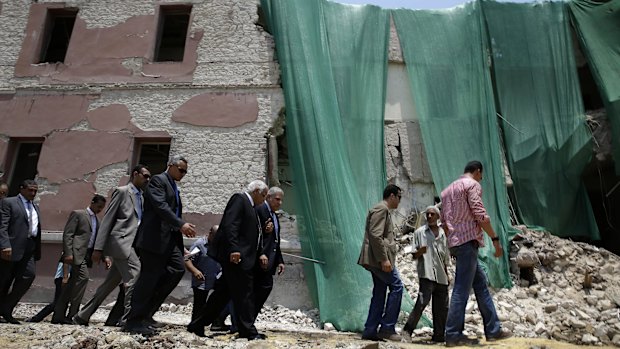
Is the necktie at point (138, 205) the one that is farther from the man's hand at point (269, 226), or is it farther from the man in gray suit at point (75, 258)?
the man's hand at point (269, 226)

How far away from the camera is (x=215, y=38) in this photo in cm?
891

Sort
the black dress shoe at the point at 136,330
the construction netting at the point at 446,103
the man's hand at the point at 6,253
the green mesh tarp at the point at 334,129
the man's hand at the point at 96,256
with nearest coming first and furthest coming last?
the black dress shoe at the point at 136,330 < the man's hand at the point at 96,256 < the man's hand at the point at 6,253 < the green mesh tarp at the point at 334,129 < the construction netting at the point at 446,103

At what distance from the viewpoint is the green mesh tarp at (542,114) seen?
26.5 ft

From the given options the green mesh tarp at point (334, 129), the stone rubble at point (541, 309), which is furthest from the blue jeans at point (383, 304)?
the green mesh tarp at point (334, 129)

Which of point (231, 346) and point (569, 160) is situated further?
point (569, 160)

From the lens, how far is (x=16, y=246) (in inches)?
208

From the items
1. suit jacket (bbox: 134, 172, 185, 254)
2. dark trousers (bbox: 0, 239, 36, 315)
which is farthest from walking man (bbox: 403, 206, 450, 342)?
dark trousers (bbox: 0, 239, 36, 315)

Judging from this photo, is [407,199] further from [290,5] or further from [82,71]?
[82,71]

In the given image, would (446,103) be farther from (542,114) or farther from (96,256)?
(96,256)

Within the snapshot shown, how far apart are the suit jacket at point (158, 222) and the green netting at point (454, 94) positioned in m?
4.96

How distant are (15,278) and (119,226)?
156 centimetres

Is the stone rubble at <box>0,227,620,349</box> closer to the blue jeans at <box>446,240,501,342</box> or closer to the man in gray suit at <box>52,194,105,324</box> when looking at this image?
the man in gray suit at <box>52,194,105,324</box>

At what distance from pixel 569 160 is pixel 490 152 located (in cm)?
142

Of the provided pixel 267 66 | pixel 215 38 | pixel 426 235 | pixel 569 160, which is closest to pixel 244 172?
pixel 267 66
